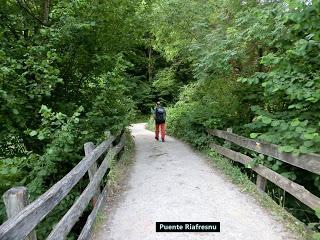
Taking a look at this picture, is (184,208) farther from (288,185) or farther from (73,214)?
(73,214)

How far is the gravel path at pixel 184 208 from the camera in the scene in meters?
4.82

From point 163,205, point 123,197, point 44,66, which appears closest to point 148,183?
point 123,197

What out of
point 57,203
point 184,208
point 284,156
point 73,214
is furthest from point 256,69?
point 57,203

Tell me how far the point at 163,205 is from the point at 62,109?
3.45 meters

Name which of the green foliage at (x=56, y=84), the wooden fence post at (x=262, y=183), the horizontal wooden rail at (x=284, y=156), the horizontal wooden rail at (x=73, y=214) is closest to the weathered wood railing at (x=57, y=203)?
the horizontal wooden rail at (x=73, y=214)

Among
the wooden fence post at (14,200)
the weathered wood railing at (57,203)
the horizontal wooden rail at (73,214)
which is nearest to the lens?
the weathered wood railing at (57,203)

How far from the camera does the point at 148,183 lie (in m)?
7.57

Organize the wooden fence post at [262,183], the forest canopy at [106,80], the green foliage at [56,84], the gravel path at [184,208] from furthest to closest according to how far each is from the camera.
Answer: the wooden fence post at [262,183]
the green foliage at [56,84]
the forest canopy at [106,80]
the gravel path at [184,208]

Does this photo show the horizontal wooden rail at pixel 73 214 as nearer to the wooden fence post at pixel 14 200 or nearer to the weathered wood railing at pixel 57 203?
the weathered wood railing at pixel 57 203

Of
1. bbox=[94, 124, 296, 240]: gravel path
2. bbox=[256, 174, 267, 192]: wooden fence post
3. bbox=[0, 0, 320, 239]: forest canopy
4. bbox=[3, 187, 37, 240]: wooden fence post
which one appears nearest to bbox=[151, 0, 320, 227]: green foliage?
bbox=[0, 0, 320, 239]: forest canopy

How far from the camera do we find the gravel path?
4820 mm

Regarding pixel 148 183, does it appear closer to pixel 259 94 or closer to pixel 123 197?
pixel 123 197

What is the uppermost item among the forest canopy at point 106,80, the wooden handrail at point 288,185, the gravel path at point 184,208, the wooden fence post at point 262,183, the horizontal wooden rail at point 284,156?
the forest canopy at point 106,80

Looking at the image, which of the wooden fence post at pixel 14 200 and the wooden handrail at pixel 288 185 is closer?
the wooden fence post at pixel 14 200
